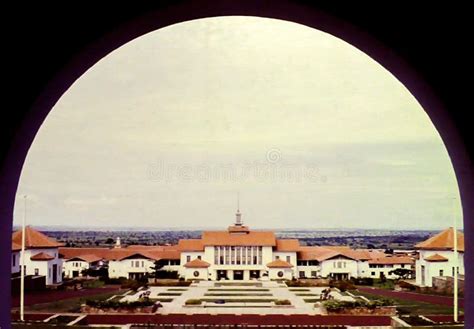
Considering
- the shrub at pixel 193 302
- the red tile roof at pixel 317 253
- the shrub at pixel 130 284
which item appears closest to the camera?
the shrub at pixel 193 302

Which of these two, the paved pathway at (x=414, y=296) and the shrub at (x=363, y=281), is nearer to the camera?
the paved pathway at (x=414, y=296)

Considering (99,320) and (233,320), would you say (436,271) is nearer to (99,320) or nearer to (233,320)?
(233,320)

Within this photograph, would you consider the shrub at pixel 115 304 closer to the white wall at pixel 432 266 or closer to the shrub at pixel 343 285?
the shrub at pixel 343 285

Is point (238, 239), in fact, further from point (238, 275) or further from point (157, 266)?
point (157, 266)

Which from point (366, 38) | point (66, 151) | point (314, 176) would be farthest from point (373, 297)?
point (366, 38)

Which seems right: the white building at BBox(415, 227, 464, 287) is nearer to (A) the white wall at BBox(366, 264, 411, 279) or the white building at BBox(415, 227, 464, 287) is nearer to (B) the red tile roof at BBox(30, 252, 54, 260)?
(A) the white wall at BBox(366, 264, 411, 279)

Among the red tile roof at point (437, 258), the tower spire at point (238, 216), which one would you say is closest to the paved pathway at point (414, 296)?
the red tile roof at point (437, 258)
